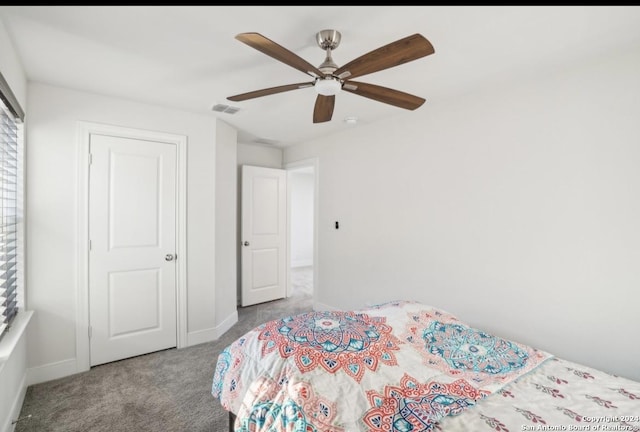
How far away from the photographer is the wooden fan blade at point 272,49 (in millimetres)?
1342

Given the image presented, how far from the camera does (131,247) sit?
2.87 m

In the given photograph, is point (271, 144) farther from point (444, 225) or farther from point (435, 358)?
point (435, 358)

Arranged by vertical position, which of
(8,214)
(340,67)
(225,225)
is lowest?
(225,225)

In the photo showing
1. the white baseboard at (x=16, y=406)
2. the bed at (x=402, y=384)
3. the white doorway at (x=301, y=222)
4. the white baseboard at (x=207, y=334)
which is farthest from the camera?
the white doorway at (x=301, y=222)

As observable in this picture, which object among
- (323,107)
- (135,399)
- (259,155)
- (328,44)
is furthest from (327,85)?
(259,155)

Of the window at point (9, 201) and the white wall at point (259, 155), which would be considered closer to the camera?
the window at point (9, 201)

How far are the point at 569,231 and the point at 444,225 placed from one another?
0.91 metres

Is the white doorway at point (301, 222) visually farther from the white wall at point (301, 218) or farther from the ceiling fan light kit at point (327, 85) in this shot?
the ceiling fan light kit at point (327, 85)

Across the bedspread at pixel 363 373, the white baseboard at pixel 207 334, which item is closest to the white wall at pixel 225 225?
the white baseboard at pixel 207 334

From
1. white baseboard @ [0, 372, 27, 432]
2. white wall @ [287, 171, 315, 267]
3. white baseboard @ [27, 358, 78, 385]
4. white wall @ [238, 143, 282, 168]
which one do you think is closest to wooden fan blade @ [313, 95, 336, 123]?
white wall @ [238, 143, 282, 168]

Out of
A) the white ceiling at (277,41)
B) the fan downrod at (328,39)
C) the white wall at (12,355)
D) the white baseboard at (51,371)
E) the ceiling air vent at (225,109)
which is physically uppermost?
the white ceiling at (277,41)

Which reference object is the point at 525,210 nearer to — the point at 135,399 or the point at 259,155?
the point at 135,399

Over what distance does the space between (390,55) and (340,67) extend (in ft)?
1.02

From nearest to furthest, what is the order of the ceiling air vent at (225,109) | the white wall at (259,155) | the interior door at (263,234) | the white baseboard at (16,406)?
1. the white baseboard at (16,406)
2. the ceiling air vent at (225,109)
3. the interior door at (263,234)
4. the white wall at (259,155)
